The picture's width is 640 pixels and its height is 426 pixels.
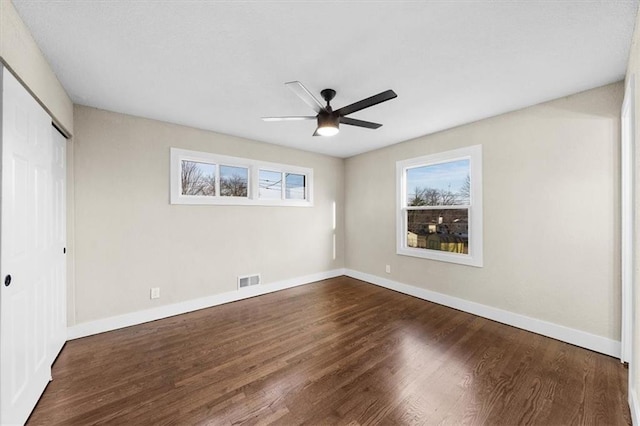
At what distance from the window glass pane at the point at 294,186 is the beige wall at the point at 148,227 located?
0.38 m

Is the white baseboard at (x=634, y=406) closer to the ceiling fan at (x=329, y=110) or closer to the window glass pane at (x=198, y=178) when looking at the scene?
the ceiling fan at (x=329, y=110)

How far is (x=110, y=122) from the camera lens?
2904 mm

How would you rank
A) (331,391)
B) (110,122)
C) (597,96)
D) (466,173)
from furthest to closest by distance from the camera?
1. (466,173)
2. (110,122)
3. (597,96)
4. (331,391)

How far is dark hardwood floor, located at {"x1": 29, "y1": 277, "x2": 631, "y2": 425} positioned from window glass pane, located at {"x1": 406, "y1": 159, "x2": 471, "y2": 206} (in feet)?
5.47

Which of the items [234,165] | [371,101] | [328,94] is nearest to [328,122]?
[328,94]

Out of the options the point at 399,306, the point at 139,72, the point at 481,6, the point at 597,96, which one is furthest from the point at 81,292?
the point at 597,96

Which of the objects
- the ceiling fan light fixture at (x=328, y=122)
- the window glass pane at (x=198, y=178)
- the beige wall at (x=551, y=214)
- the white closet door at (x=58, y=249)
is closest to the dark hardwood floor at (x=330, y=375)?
the white closet door at (x=58, y=249)

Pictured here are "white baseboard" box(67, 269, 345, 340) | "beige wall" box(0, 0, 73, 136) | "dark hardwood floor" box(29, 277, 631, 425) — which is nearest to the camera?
"beige wall" box(0, 0, 73, 136)

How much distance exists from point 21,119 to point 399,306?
4068 mm

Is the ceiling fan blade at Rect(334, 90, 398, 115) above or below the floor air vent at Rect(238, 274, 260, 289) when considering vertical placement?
above

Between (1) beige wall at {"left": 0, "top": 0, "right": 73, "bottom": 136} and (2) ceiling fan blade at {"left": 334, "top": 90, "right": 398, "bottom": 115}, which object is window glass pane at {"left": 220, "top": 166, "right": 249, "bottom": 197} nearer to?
(1) beige wall at {"left": 0, "top": 0, "right": 73, "bottom": 136}

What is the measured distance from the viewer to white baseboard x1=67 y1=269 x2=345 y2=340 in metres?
2.72

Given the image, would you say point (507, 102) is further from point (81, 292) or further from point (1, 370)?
point (81, 292)

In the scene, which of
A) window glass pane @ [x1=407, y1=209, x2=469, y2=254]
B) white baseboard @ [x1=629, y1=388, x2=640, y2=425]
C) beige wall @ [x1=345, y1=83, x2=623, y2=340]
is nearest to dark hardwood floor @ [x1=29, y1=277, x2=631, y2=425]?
white baseboard @ [x1=629, y1=388, x2=640, y2=425]
